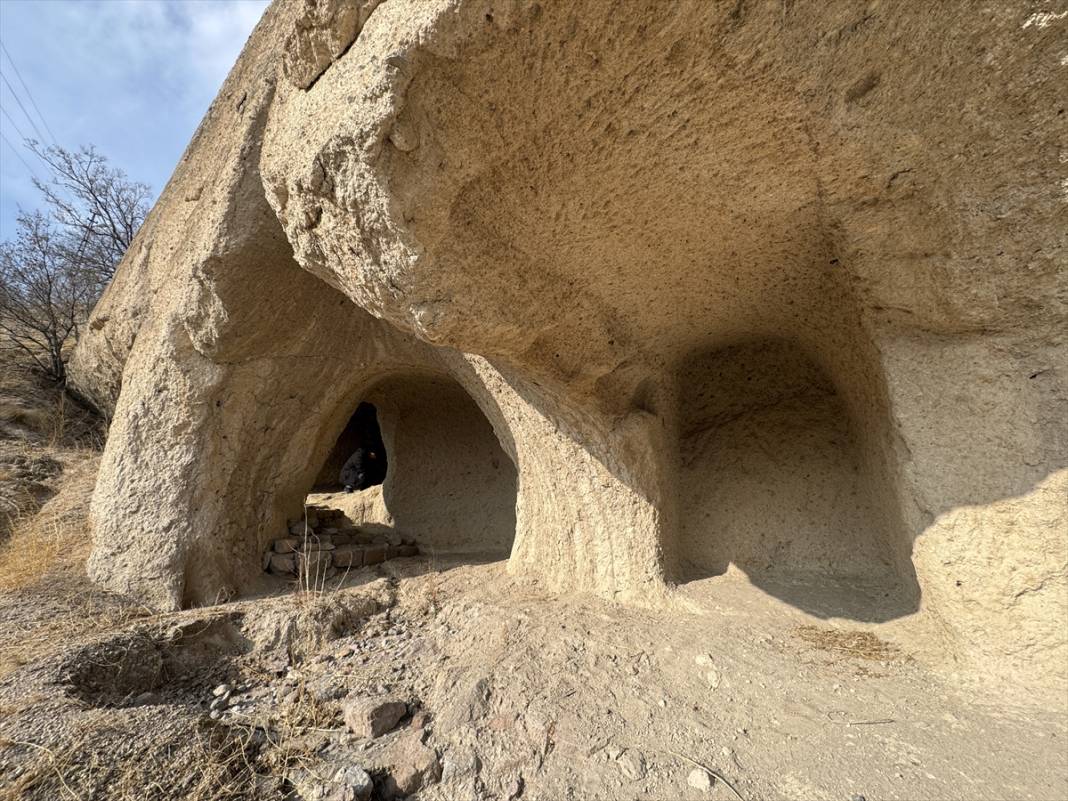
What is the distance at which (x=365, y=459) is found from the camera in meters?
6.79

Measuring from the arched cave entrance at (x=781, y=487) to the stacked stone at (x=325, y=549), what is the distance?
7.01ft

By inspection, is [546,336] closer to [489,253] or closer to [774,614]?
[489,253]

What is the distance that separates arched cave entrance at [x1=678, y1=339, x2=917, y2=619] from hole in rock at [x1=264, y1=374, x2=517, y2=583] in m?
1.70

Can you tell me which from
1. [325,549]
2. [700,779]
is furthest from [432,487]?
[700,779]

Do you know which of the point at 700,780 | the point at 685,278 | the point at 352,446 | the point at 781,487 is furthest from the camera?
the point at 352,446

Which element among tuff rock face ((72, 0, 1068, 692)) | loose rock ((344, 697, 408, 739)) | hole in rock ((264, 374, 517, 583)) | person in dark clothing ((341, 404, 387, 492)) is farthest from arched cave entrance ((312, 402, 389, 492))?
loose rock ((344, 697, 408, 739))

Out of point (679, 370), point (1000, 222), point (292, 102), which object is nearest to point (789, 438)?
point (679, 370)

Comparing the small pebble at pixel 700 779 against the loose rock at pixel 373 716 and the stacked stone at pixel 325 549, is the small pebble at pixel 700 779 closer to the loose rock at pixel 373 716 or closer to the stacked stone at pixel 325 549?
the loose rock at pixel 373 716

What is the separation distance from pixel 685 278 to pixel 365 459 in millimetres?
5760

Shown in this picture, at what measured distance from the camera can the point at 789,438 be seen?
8.77ft

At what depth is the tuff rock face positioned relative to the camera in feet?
4.25

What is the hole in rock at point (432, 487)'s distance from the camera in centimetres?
412

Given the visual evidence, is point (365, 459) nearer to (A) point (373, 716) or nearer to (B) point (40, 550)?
(B) point (40, 550)

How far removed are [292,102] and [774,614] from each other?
2597 mm
